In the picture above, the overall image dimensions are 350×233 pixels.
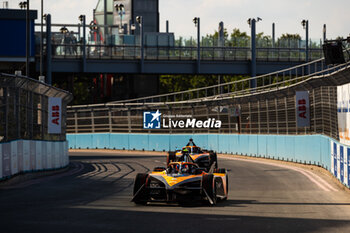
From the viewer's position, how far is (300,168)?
30.3 m

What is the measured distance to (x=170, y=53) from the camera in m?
58.6

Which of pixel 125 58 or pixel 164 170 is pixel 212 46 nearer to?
pixel 125 58

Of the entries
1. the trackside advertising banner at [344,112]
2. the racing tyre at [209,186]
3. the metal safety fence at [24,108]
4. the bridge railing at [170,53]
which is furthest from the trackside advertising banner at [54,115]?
the bridge railing at [170,53]

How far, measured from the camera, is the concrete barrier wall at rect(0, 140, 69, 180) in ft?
70.6

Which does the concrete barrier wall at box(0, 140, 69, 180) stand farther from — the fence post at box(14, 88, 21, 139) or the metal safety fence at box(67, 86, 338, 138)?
the metal safety fence at box(67, 86, 338, 138)

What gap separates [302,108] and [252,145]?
Answer: 10.1m

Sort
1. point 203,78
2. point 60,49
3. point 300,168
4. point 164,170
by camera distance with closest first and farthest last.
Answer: point 164,170
point 300,168
point 60,49
point 203,78

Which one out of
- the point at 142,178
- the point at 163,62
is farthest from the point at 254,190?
the point at 163,62

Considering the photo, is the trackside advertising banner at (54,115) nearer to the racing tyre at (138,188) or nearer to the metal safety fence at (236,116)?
the metal safety fence at (236,116)

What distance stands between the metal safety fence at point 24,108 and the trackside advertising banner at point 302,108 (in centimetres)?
1012

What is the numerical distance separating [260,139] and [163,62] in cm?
2060

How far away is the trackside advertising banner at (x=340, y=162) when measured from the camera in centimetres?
1897

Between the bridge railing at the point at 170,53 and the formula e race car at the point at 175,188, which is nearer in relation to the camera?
the formula e race car at the point at 175,188

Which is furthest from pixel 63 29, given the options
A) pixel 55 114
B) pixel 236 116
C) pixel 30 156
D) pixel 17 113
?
pixel 17 113
